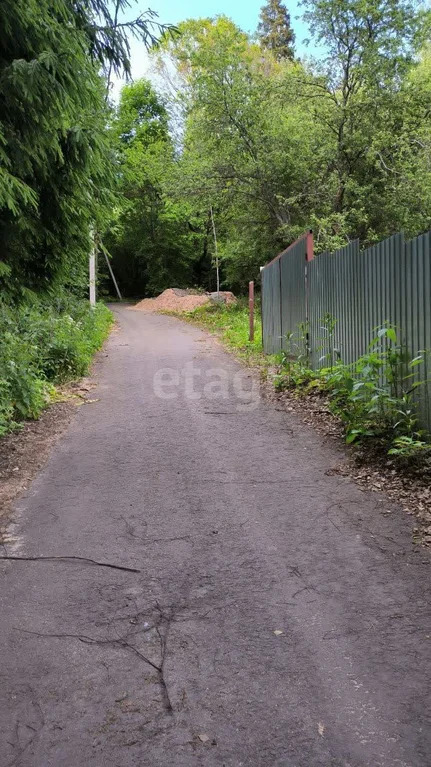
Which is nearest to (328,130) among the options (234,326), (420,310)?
(234,326)

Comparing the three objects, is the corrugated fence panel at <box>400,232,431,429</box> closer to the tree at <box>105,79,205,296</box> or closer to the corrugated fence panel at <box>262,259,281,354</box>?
the corrugated fence panel at <box>262,259,281,354</box>

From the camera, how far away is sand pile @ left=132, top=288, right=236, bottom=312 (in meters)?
29.3

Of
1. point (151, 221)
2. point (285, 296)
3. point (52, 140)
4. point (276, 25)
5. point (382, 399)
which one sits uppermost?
point (276, 25)

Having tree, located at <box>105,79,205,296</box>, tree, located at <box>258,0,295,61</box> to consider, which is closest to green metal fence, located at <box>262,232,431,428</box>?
tree, located at <box>105,79,205,296</box>

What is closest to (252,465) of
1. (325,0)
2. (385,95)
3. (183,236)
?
(385,95)

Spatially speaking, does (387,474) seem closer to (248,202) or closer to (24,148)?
(24,148)

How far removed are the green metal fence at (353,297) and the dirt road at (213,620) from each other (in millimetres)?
1648

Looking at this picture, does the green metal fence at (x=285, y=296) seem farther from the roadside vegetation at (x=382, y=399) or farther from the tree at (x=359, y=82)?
the tree at (x=359, y=82)

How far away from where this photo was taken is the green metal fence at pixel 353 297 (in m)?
5.43

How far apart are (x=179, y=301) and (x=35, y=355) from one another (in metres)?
22.7

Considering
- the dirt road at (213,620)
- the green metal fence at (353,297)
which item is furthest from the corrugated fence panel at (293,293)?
the dirt road at (213,620)

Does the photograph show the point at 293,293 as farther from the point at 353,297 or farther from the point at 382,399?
the point at 382,399

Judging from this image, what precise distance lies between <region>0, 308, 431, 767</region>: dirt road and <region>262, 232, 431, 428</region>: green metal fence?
5.41 feet

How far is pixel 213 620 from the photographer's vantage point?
3201 mm
